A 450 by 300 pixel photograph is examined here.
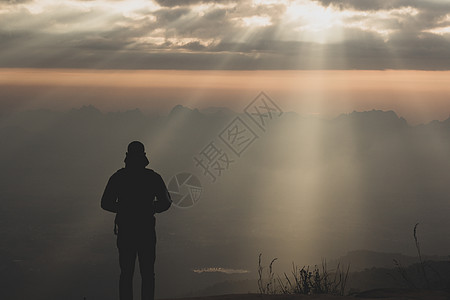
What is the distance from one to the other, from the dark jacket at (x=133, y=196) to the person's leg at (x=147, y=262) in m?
0.29

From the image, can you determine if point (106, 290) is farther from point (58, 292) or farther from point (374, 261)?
point (374, 261)

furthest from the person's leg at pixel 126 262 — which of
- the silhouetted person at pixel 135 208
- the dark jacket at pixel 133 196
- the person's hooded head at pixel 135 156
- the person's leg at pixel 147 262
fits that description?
the person's hooded head at pixel 135 156

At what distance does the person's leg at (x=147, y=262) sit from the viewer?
8.99 metres

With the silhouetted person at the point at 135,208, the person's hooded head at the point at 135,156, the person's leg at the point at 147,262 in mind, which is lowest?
the person's leg at the point at 147,262

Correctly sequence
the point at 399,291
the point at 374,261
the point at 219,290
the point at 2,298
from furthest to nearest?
the point at 2,298 → the point at 374,261 → the point at 219,290 → the point at 399,291

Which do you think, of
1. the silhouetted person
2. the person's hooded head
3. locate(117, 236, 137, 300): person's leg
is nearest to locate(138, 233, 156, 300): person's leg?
the silhouetted person

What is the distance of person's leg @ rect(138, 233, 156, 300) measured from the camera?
8992 mm

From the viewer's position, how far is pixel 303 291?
11156 millimetres

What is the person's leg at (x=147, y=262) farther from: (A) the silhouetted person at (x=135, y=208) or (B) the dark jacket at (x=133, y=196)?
(B) the dark jacket at (x=133, y=196)

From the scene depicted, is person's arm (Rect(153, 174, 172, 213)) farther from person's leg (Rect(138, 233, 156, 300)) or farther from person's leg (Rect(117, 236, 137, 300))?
person's leg (Rect(117, 236, 137, 300))

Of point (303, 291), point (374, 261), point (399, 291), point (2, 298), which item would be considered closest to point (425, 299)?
point (399, 291)

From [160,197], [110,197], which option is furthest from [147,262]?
[110,197]

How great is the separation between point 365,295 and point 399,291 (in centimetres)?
71

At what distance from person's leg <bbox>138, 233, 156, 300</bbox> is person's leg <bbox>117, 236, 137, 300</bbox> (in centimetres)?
16
